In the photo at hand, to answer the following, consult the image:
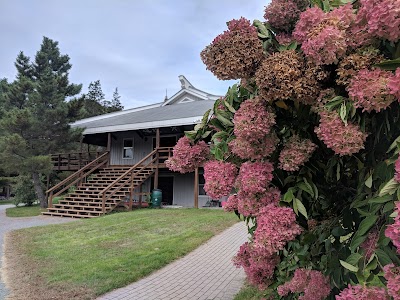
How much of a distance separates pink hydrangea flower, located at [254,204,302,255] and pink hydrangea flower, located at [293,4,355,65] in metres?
0.77

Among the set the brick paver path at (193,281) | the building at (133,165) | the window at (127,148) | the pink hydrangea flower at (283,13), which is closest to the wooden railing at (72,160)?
the building at (133,165)

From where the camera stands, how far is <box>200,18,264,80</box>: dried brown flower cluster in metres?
1.79

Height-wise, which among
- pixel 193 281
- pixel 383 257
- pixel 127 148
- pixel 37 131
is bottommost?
pixel 193 281

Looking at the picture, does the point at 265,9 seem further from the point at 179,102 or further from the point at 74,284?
the point at 179,102

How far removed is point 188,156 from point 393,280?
1.46m

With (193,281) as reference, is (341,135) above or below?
above

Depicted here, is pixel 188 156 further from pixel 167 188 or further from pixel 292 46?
pixel 167 188

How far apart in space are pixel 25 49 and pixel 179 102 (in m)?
18.3

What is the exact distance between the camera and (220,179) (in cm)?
196

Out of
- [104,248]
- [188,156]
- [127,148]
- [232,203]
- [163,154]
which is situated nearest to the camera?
[232,203]

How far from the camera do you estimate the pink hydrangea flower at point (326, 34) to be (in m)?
1.53

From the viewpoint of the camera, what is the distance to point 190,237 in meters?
8.66

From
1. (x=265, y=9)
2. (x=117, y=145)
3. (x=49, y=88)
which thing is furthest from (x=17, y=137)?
(x=265, y=9)

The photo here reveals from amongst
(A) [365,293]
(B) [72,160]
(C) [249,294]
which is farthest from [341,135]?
(B) [72,160]
